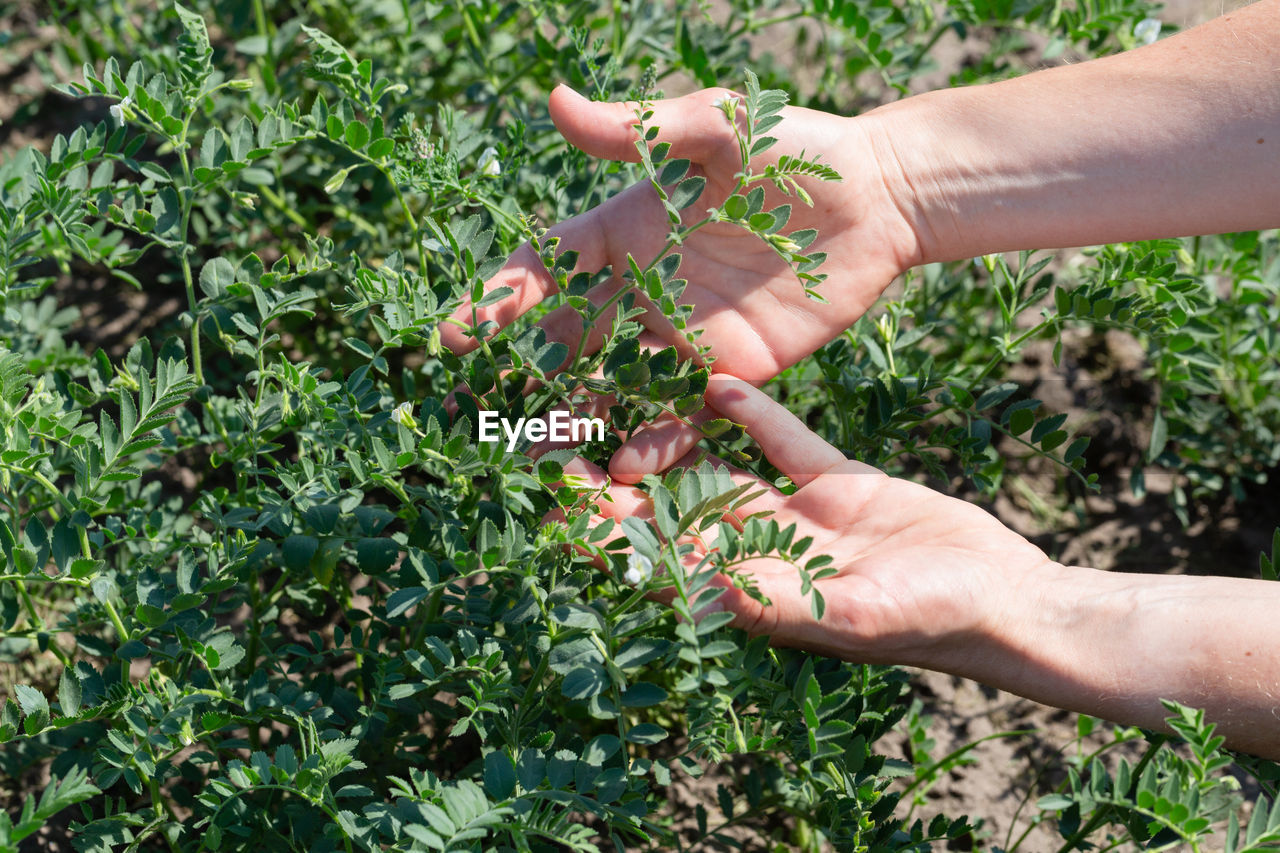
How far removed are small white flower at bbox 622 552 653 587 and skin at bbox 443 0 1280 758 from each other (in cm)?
13

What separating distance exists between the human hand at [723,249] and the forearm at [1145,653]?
587mm

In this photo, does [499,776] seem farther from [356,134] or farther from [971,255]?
[971,255]

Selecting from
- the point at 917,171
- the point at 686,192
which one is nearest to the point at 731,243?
the point at 686,192

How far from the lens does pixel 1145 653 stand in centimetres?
161

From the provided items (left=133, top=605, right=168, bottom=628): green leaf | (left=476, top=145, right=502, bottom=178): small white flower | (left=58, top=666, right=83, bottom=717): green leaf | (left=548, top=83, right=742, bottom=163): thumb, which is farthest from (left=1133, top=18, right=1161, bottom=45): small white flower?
(left=58, top=666, right=83, bottom=717): green leaf

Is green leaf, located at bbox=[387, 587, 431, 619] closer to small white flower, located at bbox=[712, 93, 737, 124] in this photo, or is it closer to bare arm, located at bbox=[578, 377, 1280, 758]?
bare arm, located at bbox=[578, 377, 1280, 758]

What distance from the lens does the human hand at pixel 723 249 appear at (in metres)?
1.72

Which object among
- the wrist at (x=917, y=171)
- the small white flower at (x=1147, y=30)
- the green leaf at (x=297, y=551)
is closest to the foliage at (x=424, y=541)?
the green leaf at (x=297, y=551)

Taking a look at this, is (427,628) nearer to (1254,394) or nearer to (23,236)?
(23,236)

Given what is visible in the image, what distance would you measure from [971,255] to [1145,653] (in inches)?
31.8

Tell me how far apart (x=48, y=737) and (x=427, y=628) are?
2.12 feet

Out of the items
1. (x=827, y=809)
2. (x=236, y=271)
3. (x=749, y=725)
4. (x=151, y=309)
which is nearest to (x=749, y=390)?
(x=749, y=725)

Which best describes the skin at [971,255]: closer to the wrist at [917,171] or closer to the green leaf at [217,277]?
the wrist at [917,171]

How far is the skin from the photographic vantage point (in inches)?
61.6
